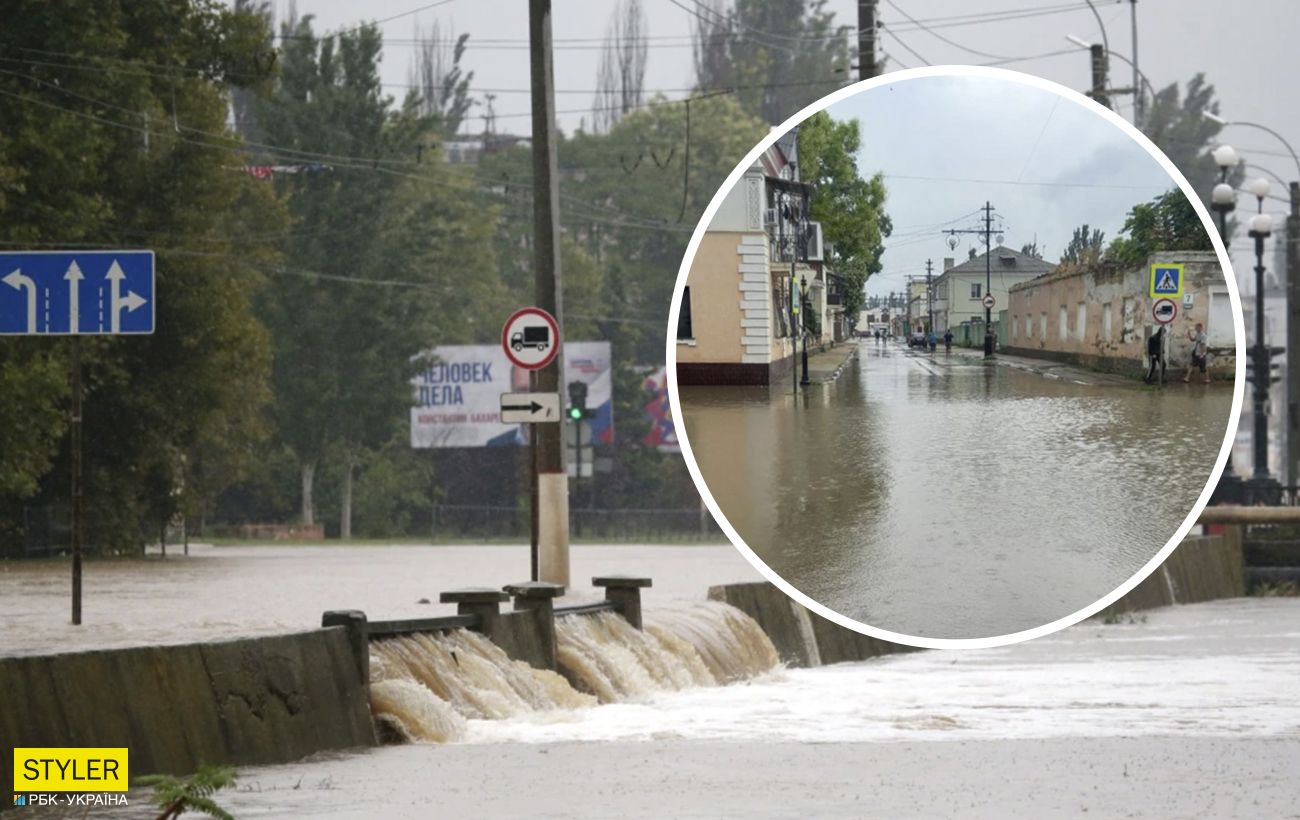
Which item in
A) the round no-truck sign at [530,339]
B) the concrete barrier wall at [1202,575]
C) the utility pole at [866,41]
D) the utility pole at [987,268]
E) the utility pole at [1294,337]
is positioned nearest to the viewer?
the utility pole at [987,268]

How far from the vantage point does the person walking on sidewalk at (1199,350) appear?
8.18 ft

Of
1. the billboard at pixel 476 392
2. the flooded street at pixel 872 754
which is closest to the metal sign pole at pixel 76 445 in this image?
the flooded street at pixel 872 754

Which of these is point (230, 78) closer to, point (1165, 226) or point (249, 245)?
point (249, 245)

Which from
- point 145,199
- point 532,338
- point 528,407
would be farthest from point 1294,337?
point 145,199

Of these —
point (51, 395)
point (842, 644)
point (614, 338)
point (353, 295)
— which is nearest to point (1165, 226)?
point (842, 644)

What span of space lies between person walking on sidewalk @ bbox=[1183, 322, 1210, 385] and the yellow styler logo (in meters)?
7.06

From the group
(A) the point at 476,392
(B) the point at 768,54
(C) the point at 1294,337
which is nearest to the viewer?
(C) the point at 1294,337

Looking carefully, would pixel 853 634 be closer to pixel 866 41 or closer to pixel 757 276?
pixel 866 41

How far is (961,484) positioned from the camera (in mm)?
2395

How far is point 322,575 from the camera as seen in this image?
3431 centimetres

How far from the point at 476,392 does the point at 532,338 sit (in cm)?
4956

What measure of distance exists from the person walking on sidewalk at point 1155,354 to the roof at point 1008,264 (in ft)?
0.57

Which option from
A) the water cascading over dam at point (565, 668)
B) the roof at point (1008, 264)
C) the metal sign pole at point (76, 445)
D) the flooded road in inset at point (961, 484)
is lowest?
the water cascading over dam at point (565, 668)

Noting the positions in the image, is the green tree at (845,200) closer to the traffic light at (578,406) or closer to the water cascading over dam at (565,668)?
the water cascading over dam at (565,668)
